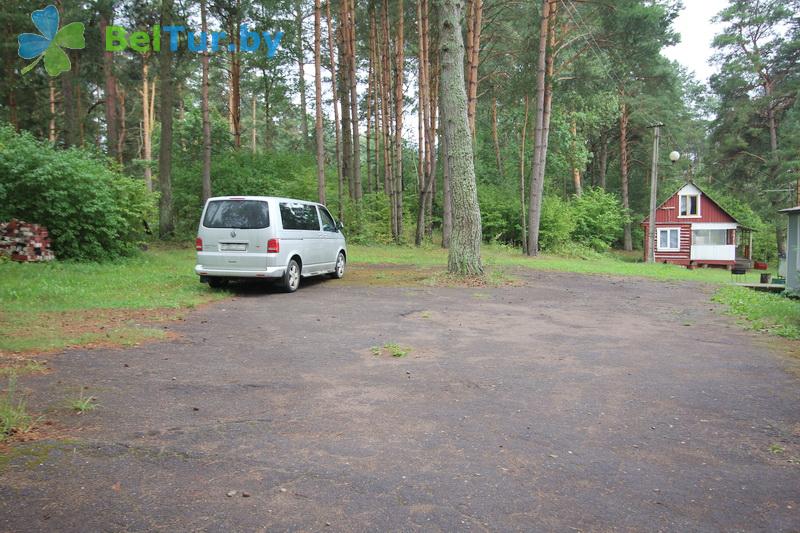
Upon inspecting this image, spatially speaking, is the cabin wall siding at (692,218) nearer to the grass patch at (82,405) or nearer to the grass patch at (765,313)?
the grass patch at (765,313)

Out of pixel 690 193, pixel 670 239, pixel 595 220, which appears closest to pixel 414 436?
pixel 595 220

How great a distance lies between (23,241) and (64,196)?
136 cm

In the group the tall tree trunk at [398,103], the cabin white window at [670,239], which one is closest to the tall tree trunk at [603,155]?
the cabin white window at [670,239]

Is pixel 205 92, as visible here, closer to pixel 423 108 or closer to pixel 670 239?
pixel 423 108

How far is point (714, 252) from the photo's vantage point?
39.3m

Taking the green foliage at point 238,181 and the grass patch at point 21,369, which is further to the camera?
the green foliage at point 238,181

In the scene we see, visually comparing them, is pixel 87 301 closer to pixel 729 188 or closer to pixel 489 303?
pixel 489 303

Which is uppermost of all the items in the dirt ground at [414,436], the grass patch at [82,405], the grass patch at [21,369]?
the grass patch at [21,369]

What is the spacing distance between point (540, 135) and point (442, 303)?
14621 mm

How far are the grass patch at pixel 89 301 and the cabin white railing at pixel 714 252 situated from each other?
1474 inches

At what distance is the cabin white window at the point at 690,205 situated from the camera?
131ft

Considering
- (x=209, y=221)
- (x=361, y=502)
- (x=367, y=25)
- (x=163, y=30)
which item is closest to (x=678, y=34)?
(x=367, y=25)

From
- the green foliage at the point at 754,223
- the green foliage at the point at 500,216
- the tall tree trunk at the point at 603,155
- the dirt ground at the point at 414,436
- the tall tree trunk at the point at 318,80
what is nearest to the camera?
the dirt ground at the point at 414,436

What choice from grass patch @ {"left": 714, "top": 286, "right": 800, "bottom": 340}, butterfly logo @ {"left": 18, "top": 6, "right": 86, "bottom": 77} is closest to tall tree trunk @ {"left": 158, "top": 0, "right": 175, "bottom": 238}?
grass patch @ {"left": 714, "top": 286, "right": 800, "bottom": 340}
